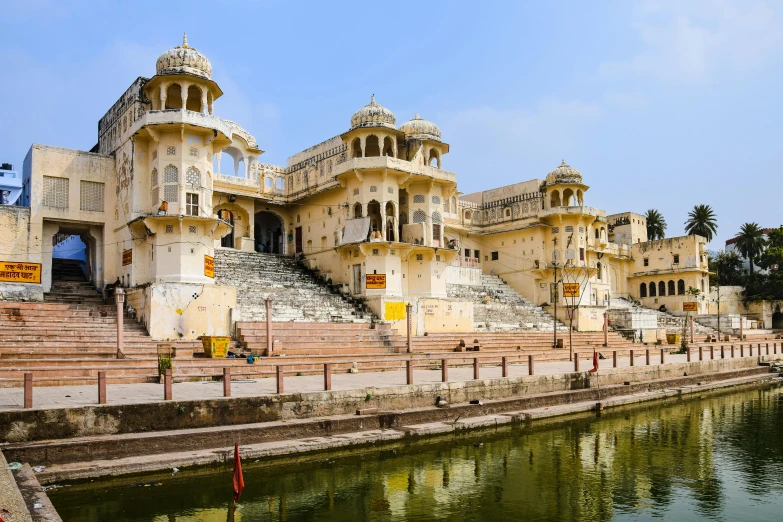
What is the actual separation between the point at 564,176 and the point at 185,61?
23.3 metres

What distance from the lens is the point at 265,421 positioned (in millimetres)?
11969

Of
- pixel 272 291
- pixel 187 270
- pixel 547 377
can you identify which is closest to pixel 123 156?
pixel 187 270

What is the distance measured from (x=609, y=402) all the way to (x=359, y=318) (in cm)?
1105

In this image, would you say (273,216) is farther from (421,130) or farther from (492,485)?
(492,485)

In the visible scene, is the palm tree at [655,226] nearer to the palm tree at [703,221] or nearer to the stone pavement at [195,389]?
the palm tree at [703,221]

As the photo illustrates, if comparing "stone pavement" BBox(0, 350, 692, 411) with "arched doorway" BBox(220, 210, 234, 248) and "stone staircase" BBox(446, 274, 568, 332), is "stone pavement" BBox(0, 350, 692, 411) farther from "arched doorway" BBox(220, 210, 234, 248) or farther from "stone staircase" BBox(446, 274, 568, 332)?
"arched doorway" BBox(220, 210, 234, 248)

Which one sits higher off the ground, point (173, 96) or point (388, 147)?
point (173, 96)

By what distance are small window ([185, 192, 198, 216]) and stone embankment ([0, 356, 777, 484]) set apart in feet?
36.9

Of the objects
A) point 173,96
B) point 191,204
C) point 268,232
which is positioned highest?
point 173,96

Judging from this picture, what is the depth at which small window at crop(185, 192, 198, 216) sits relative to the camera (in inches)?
861

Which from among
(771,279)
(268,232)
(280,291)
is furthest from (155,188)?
(771,279)

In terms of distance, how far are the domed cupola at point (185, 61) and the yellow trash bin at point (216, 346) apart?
9.57 meters

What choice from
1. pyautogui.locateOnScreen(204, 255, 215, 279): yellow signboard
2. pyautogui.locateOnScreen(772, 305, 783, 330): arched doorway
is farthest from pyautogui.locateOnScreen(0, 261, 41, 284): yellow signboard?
pyautogui.locateOnScreen(772, 305, 783, 330): arched doorway

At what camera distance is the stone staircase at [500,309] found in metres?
32.0
